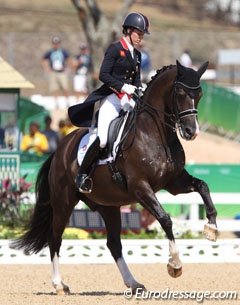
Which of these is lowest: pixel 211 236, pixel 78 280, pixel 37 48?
pixel 78 280

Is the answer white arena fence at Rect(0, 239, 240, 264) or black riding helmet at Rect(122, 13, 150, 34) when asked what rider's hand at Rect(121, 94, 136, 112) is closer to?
black riding helmet at Rect(122, 13, 150, 34)

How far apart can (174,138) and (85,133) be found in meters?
1.41

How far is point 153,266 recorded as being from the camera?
13.1 m

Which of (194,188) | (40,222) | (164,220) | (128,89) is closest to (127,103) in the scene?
(128,89)

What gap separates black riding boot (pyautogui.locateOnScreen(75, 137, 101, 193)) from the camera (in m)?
10.0

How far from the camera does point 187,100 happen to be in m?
9.23

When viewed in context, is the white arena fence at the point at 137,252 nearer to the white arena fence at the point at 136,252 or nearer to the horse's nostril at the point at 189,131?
the white arena fence at the point at 136,252

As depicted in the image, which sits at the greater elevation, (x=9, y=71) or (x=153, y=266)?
(x=9, y=71)

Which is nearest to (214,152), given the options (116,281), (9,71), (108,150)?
(9,71)

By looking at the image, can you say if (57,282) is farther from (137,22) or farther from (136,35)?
(137,22)

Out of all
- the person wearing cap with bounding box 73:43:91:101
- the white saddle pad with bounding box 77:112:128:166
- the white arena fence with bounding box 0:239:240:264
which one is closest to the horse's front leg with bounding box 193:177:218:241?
the white saddle pad with bounding box 77:112:128:166

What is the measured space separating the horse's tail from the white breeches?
4.76ft

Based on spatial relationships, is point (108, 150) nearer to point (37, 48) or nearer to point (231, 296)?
point (231, 296)

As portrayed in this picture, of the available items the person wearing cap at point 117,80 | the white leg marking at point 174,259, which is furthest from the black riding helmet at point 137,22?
the white leg marking at point 174,259
